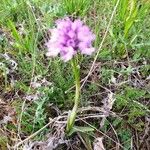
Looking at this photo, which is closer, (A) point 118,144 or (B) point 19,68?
(A) point 118,144

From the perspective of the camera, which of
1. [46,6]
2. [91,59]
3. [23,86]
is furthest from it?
[46,6]

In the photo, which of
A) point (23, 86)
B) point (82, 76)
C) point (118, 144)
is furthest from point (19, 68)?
point (118, 144)

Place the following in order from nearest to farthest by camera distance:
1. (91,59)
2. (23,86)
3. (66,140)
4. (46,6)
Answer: (66,140), (23,86), (91,59), (46,6)

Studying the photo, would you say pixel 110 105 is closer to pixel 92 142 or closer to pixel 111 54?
pixel 92 142

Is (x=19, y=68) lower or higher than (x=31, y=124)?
higher

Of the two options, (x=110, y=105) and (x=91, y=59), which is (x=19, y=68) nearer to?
(x=91, y=59)

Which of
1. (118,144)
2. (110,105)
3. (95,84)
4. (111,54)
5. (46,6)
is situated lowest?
(118,144)
